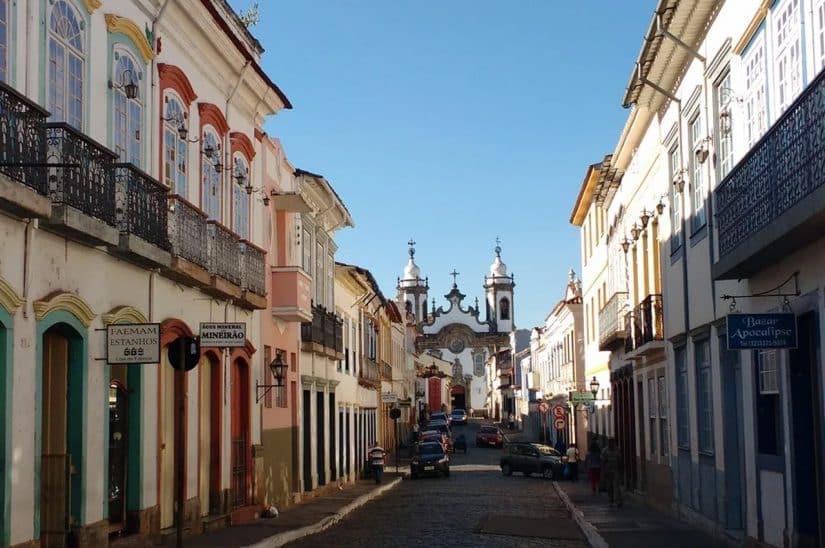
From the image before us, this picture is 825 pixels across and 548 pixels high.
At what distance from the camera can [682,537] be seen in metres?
17.7

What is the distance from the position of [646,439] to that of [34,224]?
650 inches

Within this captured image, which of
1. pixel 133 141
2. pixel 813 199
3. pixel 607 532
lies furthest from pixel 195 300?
pixel 813 199

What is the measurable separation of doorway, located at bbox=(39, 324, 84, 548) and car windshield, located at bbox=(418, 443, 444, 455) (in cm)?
2860

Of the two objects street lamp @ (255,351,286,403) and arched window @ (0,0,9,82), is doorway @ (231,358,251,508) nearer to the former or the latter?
street lamp @ (255,351,286,403)

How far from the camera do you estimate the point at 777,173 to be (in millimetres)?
10992

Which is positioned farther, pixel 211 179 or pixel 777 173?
pixel 211 179

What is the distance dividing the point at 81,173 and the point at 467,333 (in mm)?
119738

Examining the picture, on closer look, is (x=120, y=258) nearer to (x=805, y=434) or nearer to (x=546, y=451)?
(x=805, y=434)

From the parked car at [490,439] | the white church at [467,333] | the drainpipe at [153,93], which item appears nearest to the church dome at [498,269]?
the white church at [467,333]

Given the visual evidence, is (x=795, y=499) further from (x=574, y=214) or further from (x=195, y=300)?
(x=574, y=214)

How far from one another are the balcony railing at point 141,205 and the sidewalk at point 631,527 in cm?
767

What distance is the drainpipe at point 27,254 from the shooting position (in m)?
11.1

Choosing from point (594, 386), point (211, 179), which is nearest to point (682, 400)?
point (211, 179)

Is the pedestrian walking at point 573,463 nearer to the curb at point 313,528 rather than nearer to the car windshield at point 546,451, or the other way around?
the car windshield at point 546,451
